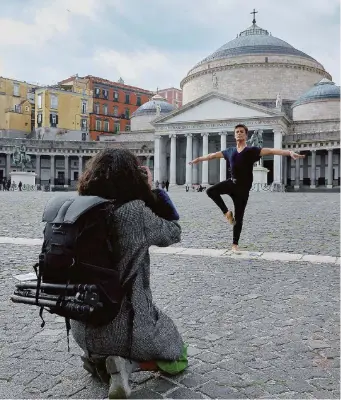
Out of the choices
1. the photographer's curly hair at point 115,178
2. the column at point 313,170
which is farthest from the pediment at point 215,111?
the photographer's curly hair at point 115,178

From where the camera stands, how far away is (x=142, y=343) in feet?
9.80

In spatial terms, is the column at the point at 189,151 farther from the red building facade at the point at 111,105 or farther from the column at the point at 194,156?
the red building facade at the point at 111,105

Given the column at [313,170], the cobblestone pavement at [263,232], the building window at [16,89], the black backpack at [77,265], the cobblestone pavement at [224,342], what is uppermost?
the building window at [16,89]

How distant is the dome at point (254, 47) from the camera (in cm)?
6221

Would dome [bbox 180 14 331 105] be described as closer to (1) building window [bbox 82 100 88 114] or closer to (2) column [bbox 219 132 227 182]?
(2) column [bbox 219 132 227 182]

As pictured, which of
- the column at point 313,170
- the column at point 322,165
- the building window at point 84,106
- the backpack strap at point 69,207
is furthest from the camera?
the building window at point 84,106

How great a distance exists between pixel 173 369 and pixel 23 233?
8052 mm

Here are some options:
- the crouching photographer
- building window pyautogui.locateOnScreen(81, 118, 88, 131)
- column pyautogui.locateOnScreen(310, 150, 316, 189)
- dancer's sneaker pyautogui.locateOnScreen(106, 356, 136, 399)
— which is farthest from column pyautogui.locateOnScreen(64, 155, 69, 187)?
dancer's sneaker pyautogui.locateOnScreen(106, 356, 136, 399)

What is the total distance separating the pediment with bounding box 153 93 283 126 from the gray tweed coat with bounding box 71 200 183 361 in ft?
168

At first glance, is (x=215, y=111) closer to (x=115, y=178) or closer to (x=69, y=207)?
(x=115, y=178)

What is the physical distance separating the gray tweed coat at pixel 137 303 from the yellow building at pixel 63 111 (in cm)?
6564

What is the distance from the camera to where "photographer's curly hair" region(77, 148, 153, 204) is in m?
2.92

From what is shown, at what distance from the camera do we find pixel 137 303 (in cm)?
298

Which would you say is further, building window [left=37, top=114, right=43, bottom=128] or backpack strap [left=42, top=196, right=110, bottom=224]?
building window [left=37, top=114, right=43, bottom=128]
